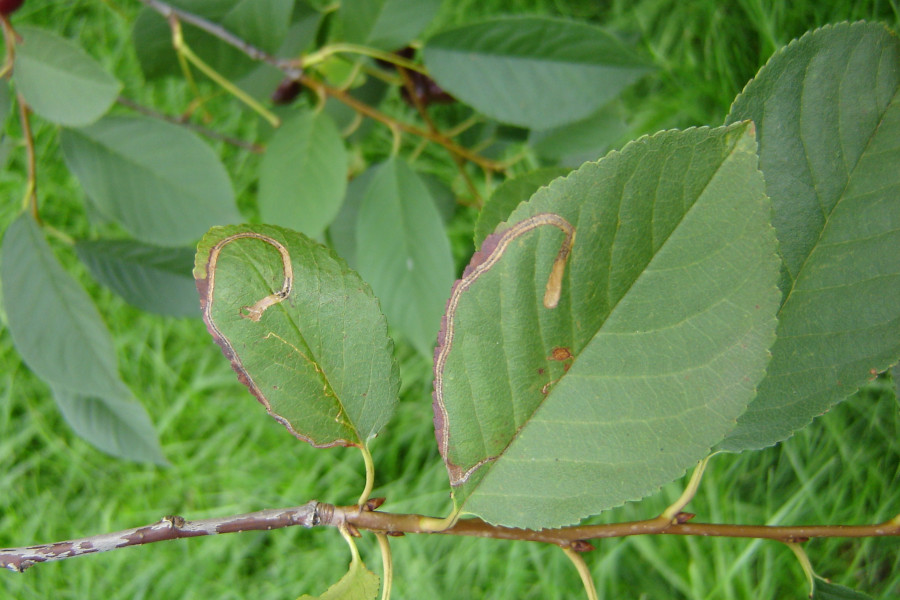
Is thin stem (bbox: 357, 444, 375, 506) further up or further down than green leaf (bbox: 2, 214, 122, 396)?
further up

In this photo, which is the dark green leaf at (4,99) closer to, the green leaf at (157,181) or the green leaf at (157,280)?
the green leaf at (157,181)

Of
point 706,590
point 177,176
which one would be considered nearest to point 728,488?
point 706,590

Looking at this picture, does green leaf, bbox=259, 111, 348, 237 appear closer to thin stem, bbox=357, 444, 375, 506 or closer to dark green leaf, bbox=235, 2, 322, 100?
dark green leaf, bbox=235, 2, 322, 100

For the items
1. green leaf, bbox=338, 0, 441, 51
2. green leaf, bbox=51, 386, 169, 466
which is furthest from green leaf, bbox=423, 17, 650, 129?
green leaf, bbox=51, 386, 169, 466

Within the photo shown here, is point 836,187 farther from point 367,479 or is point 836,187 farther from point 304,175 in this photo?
point 304,175

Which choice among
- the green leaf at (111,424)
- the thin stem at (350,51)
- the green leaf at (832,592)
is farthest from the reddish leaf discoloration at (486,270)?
the green leaf at (111,424)

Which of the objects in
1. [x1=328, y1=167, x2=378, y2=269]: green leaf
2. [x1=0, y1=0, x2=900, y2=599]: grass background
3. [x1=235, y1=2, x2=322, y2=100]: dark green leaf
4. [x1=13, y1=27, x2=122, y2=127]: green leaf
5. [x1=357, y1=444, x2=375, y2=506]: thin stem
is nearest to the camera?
[x1=357, y1=444, x2=375, y2=506]: thin stem

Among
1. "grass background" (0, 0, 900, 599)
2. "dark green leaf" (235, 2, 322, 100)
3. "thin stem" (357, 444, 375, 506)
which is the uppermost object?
"dark green leaf" (235, 2, 322, 100)
